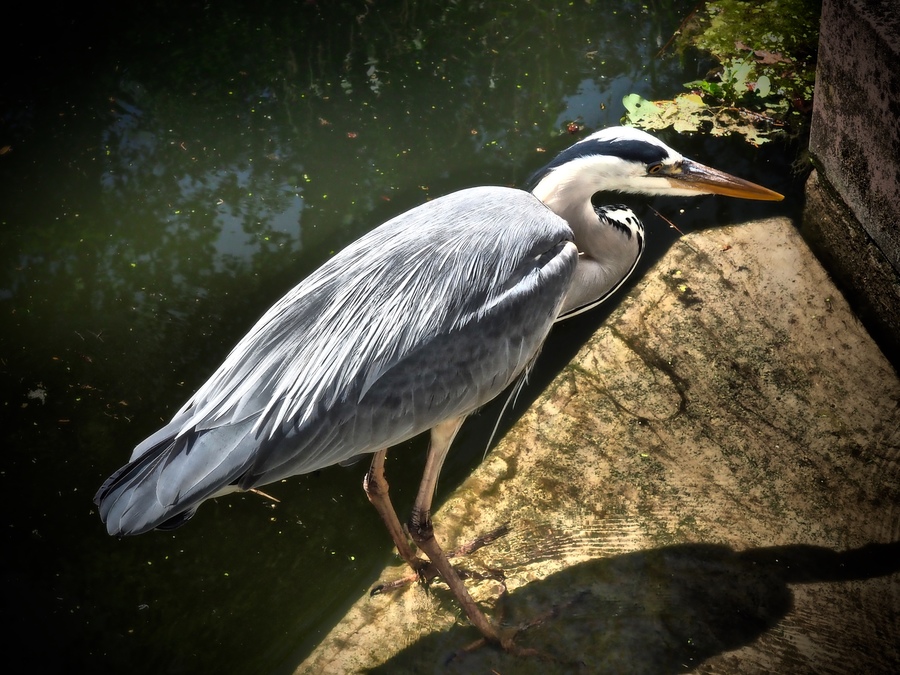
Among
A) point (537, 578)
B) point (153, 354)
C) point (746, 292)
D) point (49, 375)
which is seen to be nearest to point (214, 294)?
point (153, 354)

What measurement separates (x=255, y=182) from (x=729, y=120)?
292 centimetres

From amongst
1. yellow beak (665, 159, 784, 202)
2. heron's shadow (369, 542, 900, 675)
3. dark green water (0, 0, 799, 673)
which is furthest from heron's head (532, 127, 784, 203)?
heron's shadow (369, 542, 900, 675)

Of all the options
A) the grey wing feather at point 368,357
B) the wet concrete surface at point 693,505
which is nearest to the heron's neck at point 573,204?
the grey wing feather at point 368,357

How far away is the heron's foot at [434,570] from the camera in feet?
10.1

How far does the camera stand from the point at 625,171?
3.24 metres

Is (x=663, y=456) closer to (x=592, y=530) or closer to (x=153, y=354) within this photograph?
(x=592, y=530)

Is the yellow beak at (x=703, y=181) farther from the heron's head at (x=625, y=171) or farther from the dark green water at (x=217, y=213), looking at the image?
the dark green water at (x=217, y=213)

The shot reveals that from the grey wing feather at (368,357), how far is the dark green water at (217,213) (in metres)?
0.80

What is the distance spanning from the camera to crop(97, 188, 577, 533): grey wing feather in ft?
8.12

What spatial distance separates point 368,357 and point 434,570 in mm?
1011

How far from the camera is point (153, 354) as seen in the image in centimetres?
391

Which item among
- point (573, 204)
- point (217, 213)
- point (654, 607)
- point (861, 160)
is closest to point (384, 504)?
point (654, 607)

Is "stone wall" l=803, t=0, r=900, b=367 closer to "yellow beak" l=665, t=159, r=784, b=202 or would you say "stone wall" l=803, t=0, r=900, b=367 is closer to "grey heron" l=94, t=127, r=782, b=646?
"yellow beak" l=665, t=159, r=784, b=202

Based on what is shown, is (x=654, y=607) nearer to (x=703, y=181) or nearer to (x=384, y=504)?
(x=384, y=504)
